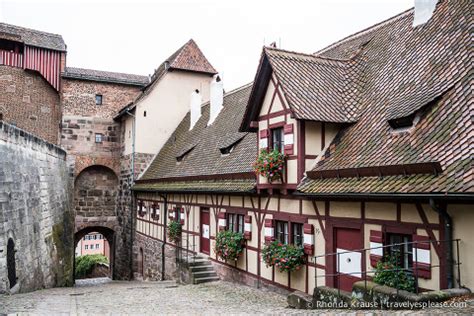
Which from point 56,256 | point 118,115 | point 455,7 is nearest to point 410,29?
point 455,7

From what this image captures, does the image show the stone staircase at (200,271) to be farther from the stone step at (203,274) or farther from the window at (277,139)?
the window at (277,139)

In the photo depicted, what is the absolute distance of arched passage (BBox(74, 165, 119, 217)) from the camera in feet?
92.5

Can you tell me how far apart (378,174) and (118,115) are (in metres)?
21.4

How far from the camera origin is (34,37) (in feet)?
90.5

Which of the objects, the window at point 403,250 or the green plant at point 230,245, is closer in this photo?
the window at point 403,250

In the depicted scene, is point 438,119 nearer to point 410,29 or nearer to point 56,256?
point 410,29

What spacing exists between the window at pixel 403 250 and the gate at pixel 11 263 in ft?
32.0

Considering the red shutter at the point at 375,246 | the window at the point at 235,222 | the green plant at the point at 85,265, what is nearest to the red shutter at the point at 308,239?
the red shutter at the point at 375,246

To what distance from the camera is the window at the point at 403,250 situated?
9.00m

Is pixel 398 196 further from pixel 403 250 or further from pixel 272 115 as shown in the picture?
pixel 272 115

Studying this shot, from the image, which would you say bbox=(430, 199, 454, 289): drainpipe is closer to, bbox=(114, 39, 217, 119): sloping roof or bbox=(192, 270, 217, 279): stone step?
bbox=(192, 270, 217, 279): stone step

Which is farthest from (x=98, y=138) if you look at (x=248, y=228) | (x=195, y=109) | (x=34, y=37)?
(x=248, y=228)

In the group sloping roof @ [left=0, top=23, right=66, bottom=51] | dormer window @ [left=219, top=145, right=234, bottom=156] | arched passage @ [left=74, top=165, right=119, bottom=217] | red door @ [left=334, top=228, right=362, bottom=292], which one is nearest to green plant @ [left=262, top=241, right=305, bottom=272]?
red door @ [left=334, top=228, right=362, bottom=292]

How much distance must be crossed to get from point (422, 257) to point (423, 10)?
23.5 ft
